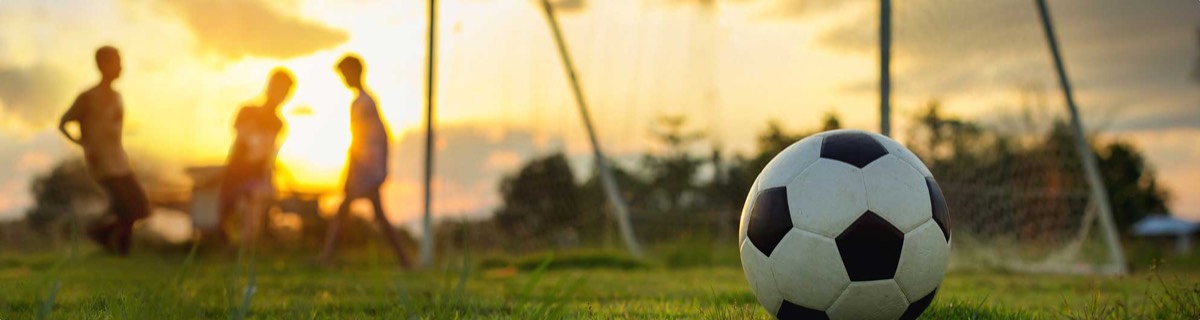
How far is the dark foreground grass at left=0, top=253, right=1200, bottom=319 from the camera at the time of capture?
6.35 ft

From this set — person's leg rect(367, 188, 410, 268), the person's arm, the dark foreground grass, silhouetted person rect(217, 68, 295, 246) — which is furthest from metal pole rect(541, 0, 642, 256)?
the person's arm

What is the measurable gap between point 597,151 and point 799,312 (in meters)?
6.93

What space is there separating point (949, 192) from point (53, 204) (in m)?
8.62

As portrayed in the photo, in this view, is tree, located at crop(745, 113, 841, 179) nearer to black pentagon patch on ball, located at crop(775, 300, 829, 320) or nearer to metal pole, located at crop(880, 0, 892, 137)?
metal pole, located at crop(880, 0, 892, 137)

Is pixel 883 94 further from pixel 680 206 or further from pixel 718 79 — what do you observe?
pixel 680 206

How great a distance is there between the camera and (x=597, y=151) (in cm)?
987

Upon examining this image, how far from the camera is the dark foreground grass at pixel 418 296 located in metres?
1.94

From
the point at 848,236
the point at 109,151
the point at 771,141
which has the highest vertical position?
the point at 109,151

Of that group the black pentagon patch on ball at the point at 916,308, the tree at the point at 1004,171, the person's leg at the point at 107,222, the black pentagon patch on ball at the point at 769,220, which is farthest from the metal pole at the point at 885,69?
the tree at the point at 1004,171

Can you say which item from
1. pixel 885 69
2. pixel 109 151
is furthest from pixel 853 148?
pixel 109 151

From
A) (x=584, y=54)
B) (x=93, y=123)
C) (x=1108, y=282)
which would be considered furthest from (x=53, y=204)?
(x=1108, y=282)

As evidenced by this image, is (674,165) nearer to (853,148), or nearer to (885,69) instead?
(885,69)

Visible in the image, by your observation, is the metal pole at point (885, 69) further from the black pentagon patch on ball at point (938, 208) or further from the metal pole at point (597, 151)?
the metal pole at point (597, 151)

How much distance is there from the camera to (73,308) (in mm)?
3309
